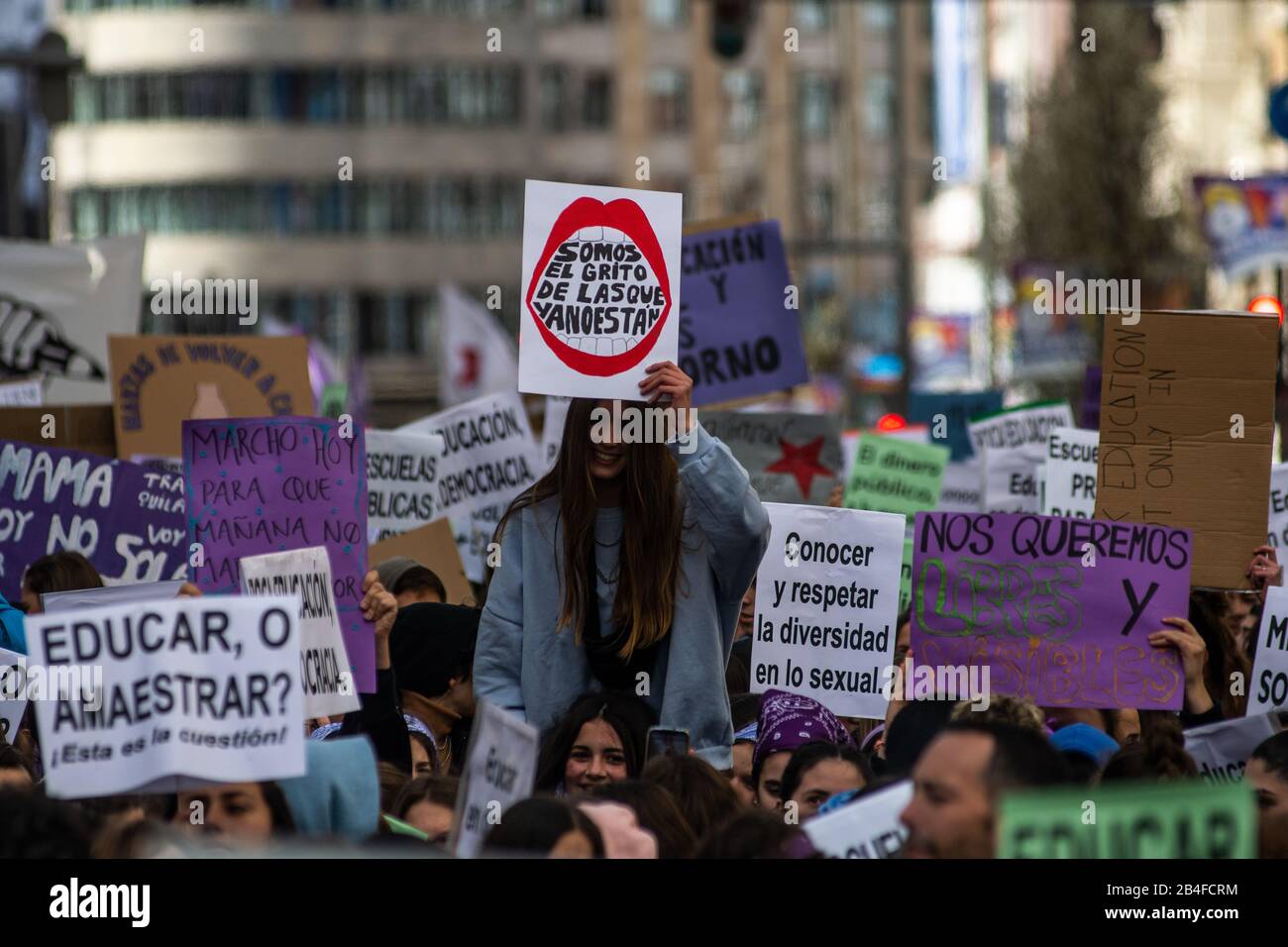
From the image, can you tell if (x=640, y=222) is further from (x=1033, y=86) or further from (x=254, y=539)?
(x=1033, y=86)

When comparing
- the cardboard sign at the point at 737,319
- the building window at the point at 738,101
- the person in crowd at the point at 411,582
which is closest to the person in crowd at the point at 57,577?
the person in crowd at the point at 411,582

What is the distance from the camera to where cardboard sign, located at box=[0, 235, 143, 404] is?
11398mm

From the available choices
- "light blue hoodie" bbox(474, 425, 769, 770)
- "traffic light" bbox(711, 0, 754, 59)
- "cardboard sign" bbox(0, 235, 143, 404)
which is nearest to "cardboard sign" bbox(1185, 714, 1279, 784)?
"light blue hoodie" bbox(474, 425, 769, 770)

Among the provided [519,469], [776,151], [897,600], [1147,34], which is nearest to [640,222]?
[897,600]

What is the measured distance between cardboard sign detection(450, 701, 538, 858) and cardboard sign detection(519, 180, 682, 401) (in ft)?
6.37

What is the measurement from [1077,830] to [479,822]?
124 cm

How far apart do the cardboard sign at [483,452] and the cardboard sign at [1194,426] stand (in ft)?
11.4

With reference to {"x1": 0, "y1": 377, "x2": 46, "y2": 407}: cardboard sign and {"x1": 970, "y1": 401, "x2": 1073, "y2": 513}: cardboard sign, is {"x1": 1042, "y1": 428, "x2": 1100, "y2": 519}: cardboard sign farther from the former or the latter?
A: {"x1": 0, "y1": 377, "x2": 46, "y2": 407}: cardboard sign

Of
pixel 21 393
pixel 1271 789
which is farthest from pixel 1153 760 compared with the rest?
pixel 21 393

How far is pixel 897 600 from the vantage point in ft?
24.3

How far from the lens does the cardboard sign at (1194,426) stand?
23.6 ft

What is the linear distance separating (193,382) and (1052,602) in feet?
14.5

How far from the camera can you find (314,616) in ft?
19.2

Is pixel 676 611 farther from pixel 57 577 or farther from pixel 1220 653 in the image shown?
pixel 57 577
